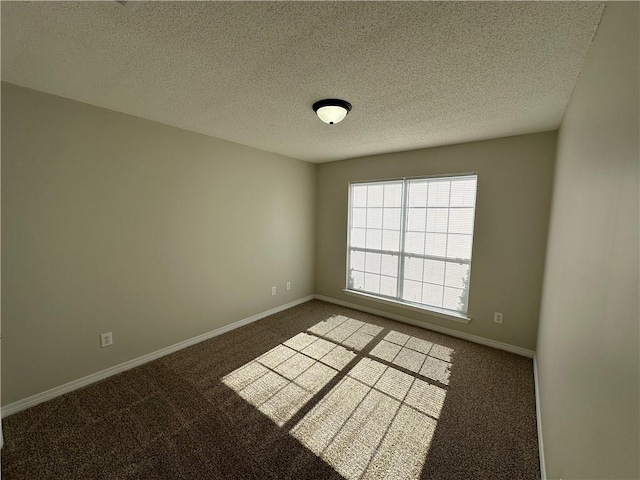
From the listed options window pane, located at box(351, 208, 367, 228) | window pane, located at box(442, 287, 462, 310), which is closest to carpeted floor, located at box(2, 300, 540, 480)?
window pane, located at box(442, 287, 462, 310)

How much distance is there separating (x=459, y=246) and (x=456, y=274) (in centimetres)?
35

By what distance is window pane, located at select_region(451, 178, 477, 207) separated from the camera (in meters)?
3.08

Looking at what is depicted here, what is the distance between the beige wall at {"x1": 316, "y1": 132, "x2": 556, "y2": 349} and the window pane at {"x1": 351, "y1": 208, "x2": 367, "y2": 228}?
0.86 m

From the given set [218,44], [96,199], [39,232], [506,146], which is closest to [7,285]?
[39,232]

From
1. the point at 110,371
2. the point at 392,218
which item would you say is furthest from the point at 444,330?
the point at 110,371

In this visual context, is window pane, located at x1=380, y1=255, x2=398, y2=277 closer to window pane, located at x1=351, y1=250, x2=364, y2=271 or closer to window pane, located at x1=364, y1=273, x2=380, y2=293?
window pane, located at x1=364, y1=273, x2=380, y2=293

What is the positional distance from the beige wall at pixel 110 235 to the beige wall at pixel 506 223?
2.42 metres

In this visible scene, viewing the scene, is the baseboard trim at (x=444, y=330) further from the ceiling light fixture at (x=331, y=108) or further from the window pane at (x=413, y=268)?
the ceiling light fixture at (x=331, y=108)

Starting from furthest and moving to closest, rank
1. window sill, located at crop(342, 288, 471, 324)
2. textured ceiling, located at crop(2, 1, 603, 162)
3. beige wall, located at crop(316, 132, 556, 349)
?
window sill, located at crop(342, 288, 471, 324) → beige wall, located at crop(316, 132, 556, 349) → textured ceiling, located at crop(2, 1, 603, 162)

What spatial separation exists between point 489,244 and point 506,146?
1057 millimetres

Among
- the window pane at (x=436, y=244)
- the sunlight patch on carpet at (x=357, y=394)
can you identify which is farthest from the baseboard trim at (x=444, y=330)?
the window pane at (x=436, y=244)

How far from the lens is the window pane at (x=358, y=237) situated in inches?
161

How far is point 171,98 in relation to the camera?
202cm

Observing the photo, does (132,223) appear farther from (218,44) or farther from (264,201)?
(218,44)
